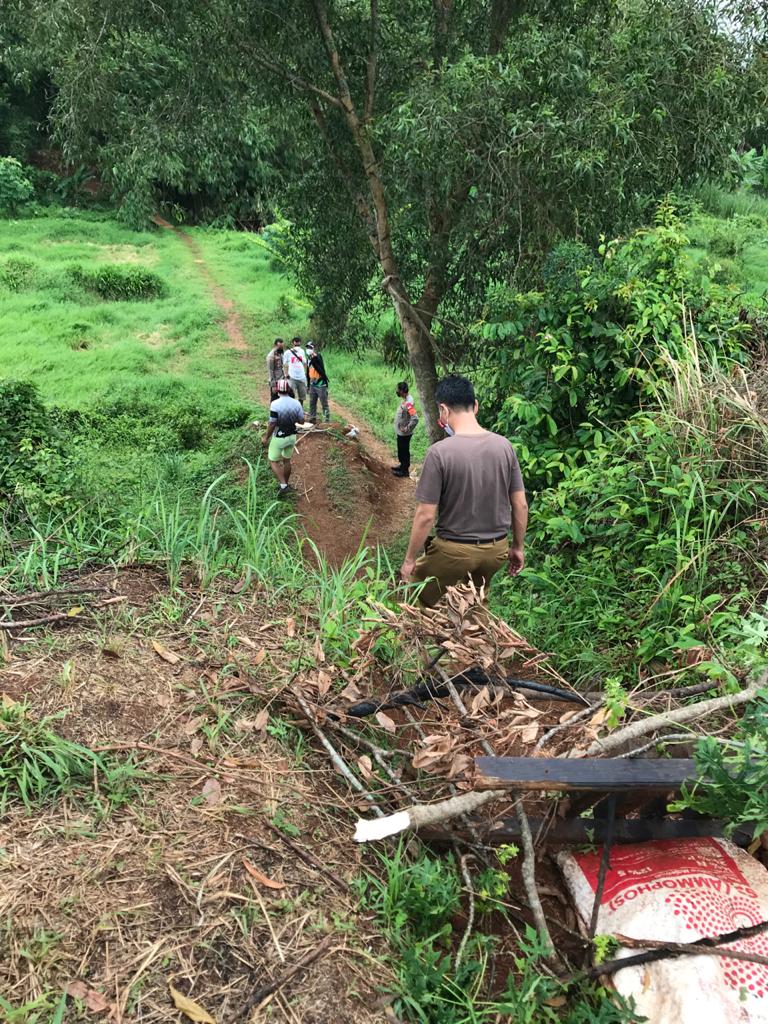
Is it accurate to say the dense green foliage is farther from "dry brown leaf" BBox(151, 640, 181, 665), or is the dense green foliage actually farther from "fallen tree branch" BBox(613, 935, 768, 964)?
"dry brown leaf" BBox(151, 640, 181, 665)

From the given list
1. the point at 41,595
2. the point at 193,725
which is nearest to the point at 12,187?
the point at 41,595

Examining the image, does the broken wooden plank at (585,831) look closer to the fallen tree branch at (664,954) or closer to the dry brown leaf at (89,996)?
the fallen tree branch at (664,954)

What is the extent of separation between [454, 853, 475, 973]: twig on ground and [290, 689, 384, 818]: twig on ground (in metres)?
0.29

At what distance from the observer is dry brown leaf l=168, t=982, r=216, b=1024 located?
1724mm

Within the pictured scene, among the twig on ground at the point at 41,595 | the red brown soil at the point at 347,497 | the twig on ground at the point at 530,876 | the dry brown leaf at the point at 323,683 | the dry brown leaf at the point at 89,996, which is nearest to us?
the dry brown leaf at the point at 89,996

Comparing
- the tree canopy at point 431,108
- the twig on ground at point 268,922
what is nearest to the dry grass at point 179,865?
the twig on ground at point 268,922

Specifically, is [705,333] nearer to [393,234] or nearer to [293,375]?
[393,234]

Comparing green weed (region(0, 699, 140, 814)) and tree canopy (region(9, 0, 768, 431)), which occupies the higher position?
tree canopy (region(9, 0, 768, 431))

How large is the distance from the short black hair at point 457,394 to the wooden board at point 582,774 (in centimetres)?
200

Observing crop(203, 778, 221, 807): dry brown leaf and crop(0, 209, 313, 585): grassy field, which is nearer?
crop(203, 778, 221, 807): dry brown leaf

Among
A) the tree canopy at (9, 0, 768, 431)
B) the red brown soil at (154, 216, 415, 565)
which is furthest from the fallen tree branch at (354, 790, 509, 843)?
the red brown soil at (154, 216, 415, 565)

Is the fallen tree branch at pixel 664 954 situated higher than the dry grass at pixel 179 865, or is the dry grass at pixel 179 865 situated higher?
the dry grass at pixel 179 865

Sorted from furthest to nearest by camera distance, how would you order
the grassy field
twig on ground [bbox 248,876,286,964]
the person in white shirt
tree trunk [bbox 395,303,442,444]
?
1. the person in white shirt
2. tree trunk [bbox 395,303,442,444]
3. the grassy field
4. twig on ground [bbox 248,876,286,964]

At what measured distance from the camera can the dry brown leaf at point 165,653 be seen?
2930mm
